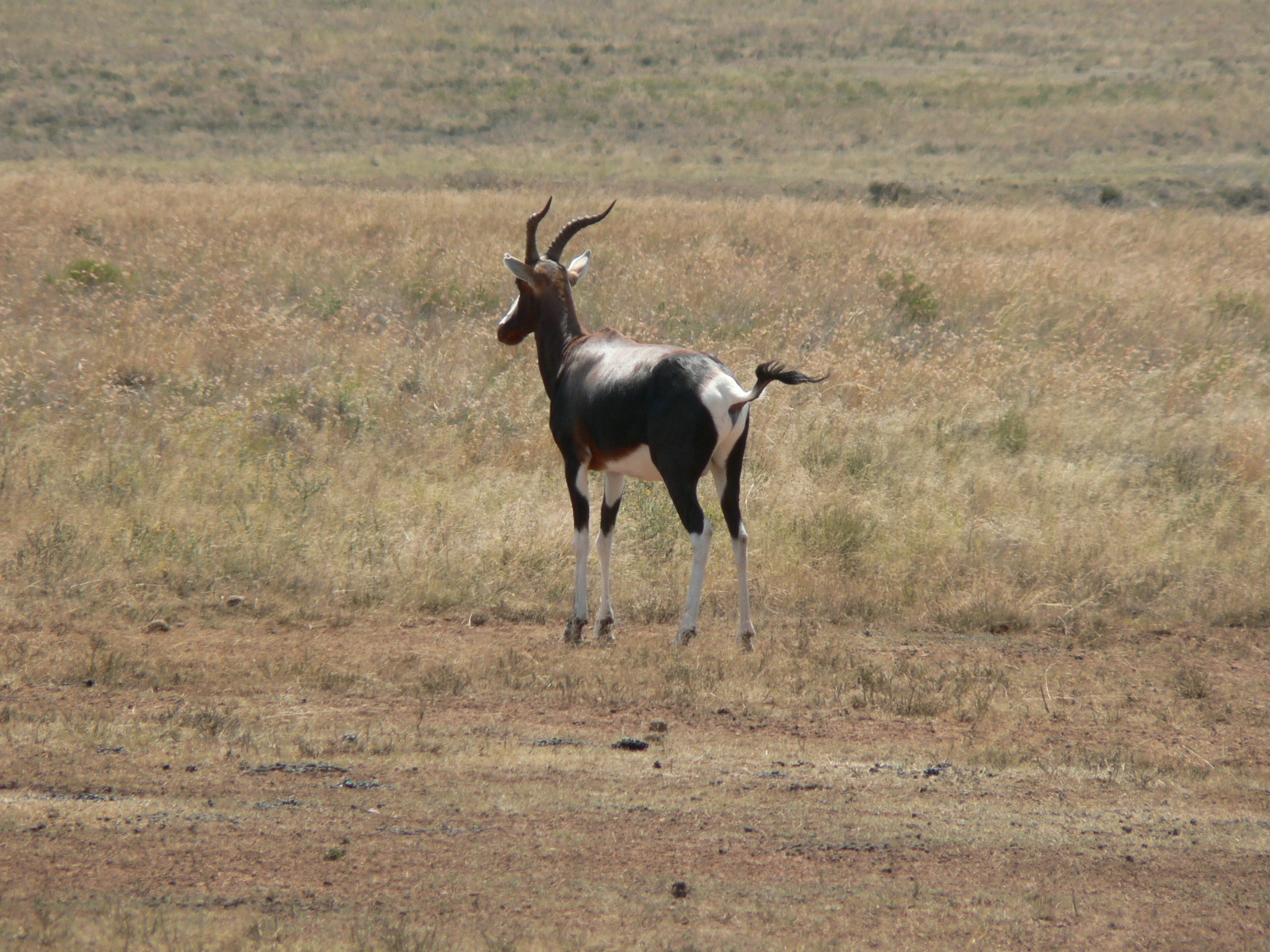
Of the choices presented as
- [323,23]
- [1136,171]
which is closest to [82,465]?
[1136,171]

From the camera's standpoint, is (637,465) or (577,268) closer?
(637,465)

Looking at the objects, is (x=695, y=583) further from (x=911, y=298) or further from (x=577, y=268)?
(x=911, y=298)

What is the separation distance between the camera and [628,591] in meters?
10.2

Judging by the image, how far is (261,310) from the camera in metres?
17.8

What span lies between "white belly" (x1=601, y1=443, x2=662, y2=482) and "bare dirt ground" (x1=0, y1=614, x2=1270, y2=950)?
1.13 metres

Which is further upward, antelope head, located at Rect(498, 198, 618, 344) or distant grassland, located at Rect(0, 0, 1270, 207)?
antelope head, located at Rect(498, 198, 618, 344)

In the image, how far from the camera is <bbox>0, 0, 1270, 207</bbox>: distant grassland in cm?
4466

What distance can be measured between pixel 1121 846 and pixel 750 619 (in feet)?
13.3

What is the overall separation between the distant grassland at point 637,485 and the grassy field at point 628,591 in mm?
62

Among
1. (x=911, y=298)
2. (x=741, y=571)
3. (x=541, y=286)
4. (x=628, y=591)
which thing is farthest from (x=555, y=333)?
(x=911, y=298)

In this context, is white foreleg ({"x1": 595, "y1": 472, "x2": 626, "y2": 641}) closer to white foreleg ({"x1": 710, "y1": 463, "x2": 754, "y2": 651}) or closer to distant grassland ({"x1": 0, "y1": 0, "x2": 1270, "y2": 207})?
white foreleg ({"x1": 710, "y1": 463, "x2": 754, "y2": 651})

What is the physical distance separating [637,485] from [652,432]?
361 cm

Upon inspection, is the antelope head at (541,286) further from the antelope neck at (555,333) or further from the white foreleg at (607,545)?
the white foreleg at (607,545)

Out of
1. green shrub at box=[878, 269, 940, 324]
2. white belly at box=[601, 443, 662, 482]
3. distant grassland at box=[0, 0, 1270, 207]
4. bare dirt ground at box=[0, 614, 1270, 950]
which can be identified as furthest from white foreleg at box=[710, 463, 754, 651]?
distant grassland at box=[0, 0, 1270, 207]
